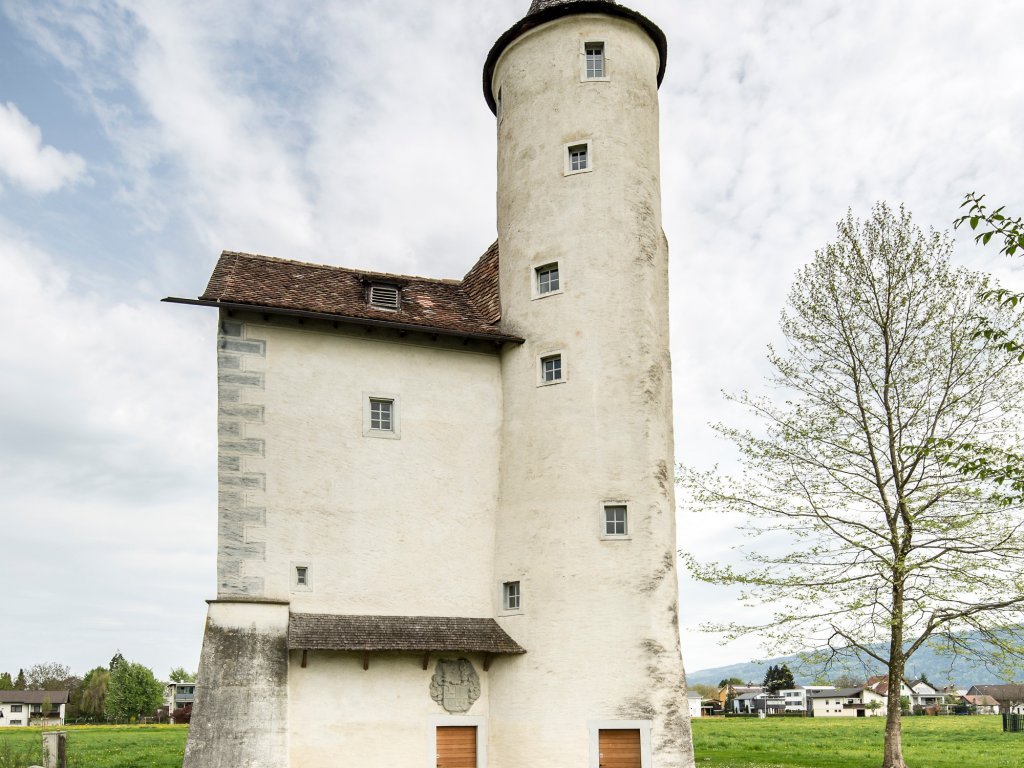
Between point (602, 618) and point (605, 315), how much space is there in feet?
22.2

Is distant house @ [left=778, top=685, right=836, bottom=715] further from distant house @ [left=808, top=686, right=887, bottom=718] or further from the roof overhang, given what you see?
the roof overhang

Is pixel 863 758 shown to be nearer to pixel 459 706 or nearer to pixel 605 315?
pixel 459 706

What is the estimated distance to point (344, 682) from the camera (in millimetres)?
18516

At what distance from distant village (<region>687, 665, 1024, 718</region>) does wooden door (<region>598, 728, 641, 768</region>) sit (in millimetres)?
82839

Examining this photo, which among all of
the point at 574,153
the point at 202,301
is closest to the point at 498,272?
the point at 574,153

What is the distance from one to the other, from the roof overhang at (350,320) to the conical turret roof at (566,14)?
27.1ft

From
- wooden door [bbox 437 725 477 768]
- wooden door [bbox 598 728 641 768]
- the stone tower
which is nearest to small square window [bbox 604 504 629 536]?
the stone tower

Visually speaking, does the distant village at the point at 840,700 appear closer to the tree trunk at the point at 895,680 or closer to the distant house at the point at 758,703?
the distant house at the point at 758,703

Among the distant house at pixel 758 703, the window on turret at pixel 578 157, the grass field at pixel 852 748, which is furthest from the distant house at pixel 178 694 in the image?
the window on turret at pixel 578 157

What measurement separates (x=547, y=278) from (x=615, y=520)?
609 cm

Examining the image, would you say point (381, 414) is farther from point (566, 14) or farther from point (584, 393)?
point (566, 14)

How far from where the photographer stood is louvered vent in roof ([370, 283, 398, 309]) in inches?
863

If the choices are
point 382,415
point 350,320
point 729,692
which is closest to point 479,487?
point 382,415

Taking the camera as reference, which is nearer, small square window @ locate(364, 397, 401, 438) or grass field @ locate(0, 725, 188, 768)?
small square window @ locate(364, 397, 401, 438)
